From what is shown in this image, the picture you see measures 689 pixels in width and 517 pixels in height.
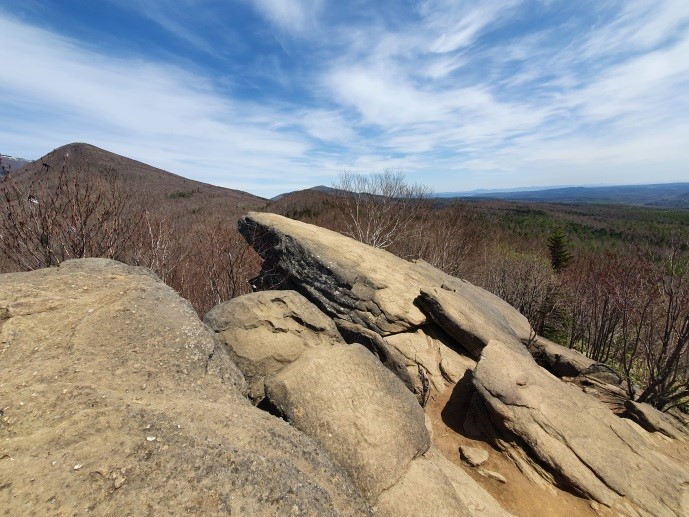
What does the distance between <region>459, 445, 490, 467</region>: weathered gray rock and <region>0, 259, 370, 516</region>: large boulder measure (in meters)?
3.15

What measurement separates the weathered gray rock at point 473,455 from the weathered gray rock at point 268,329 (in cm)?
328

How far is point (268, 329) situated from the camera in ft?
23.2

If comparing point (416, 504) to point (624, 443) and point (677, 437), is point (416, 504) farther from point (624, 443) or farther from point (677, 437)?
point (677, 437)

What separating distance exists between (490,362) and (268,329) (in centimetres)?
458

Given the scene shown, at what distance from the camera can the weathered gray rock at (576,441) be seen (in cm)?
557

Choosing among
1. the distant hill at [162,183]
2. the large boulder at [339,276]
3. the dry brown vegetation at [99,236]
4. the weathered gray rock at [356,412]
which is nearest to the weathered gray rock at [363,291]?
the large boulder at [339,276]

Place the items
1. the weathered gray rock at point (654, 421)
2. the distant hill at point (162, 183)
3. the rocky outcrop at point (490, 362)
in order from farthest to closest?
the distant hill at point (162, 183) < the weathered gray rock at point (654, 421) < the rocky outcrop at point (490, 362)

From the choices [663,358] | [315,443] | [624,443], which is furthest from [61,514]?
[663,358]

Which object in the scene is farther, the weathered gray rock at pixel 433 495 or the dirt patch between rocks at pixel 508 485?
the dirt patch between rocks at pixel 508 485

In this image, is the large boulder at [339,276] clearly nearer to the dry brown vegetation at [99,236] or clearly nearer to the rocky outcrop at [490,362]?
the rocky outcrop at [490,362]

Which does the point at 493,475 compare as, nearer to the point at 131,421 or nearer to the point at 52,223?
the point at 131,421

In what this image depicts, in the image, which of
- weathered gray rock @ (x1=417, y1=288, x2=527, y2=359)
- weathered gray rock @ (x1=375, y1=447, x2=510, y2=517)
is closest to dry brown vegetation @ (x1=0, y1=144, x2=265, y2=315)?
weathered gray rock @ (x1=417, y1=288, x2=527, y2=359)

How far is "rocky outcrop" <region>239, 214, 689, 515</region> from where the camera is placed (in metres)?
5.77

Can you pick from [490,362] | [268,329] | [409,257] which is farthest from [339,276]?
[409,257]
